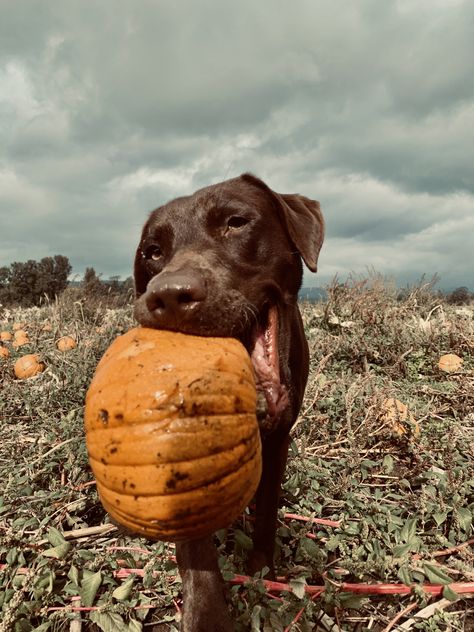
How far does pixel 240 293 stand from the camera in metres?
2.02

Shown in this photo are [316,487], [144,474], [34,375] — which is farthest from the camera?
[34,375]

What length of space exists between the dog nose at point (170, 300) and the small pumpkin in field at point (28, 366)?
3.79m

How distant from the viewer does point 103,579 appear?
2.17 m

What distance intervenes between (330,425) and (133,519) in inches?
110

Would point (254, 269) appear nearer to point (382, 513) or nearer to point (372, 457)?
point (382, 513)

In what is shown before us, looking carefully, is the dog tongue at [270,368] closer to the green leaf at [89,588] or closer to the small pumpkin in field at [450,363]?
the green leaf at [89,588]

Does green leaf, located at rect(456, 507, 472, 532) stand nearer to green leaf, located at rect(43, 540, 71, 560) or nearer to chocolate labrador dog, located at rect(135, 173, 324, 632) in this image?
chocolate labrador dog, located at rect(135, 173, 324, 632)

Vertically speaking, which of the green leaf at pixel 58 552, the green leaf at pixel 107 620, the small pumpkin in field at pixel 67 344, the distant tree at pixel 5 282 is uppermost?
the distant tree at pixel 5 282

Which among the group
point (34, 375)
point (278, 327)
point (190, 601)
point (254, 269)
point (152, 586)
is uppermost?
point (254, 269)

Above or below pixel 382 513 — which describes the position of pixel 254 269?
above

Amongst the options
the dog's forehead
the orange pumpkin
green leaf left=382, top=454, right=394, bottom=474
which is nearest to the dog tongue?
the dog's forehead

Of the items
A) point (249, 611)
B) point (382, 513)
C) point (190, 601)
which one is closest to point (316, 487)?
point (382, 513)

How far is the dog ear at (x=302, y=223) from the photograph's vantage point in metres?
2.50

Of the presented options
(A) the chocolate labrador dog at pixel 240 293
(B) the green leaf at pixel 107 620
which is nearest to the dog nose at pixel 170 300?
(A) the chocolate labrador dog at pixel 240 293
